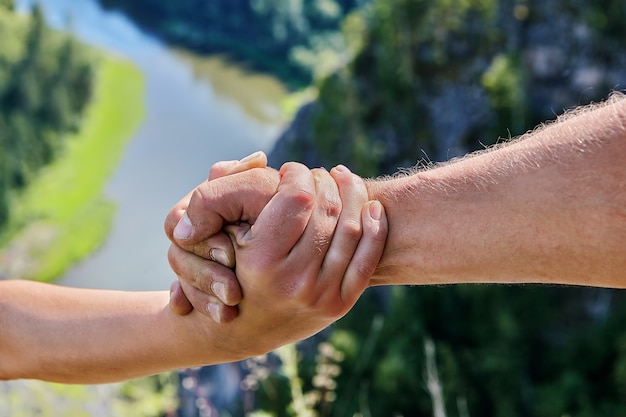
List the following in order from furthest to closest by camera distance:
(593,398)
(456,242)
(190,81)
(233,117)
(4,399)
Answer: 1. (190,81)
2. (233,117)
3. (593,398)
4. (4,399)
5. (456,242)

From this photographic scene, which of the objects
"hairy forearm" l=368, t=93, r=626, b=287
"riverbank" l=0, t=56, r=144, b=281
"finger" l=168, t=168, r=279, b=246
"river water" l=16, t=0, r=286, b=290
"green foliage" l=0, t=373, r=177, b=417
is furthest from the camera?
"river water" l=16, t=0, r=286, b=290

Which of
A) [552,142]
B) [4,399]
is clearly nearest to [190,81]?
[4,399]

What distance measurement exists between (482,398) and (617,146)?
37.9 feet

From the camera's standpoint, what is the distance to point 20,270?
17.3 meters

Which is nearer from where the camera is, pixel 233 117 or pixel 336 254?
pixel 336 254

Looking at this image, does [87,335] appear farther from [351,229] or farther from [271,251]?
[351,229]

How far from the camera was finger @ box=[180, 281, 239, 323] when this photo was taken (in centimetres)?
150

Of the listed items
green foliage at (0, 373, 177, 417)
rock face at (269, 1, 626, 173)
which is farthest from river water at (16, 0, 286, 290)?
green foliage at (0, 373, 177, 417)

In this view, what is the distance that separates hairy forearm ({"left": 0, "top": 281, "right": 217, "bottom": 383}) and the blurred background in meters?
0.67

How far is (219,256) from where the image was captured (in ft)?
4.99

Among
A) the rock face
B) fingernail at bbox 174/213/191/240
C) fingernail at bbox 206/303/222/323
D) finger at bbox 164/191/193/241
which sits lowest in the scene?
fingernail at bbox 206/303/222/323

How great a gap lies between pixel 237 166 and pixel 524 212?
66 cm

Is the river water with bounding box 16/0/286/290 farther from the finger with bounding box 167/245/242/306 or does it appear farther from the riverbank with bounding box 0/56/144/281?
the finger with bounding box 167/245/242/306

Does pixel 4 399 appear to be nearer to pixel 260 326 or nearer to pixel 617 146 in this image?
pixel 260 326
